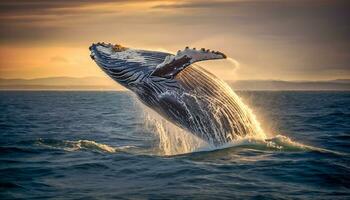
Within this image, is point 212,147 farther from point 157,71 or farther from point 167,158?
point 157,71

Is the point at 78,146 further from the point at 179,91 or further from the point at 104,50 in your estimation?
the point at 179,91

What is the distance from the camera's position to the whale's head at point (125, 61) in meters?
12.4

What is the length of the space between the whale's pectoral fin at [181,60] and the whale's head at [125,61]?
46 centimetres

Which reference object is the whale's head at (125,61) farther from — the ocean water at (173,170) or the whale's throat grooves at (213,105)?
the ocean water at (173,170)

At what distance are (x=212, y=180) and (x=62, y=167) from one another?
408 cm

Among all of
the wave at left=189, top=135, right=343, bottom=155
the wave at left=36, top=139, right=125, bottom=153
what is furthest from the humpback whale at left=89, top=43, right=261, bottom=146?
the wave at left=36, top=139, right=125, bottom=153

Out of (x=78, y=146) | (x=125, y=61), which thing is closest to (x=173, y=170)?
(x=125, y=61)

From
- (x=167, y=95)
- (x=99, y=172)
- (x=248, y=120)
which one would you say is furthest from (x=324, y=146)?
(x=99, y=172)

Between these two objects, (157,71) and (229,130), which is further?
(229,130)

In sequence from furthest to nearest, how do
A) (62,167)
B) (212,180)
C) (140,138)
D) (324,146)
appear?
(140,138) → (324,146) → (62,167) → (212,180)

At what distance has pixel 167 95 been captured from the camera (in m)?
12.4

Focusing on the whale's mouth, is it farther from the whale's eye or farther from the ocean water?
the ocean water

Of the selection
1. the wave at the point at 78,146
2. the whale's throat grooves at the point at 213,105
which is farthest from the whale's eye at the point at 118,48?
the wave at the point at 78,146

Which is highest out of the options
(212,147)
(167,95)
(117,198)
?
(167,95)
